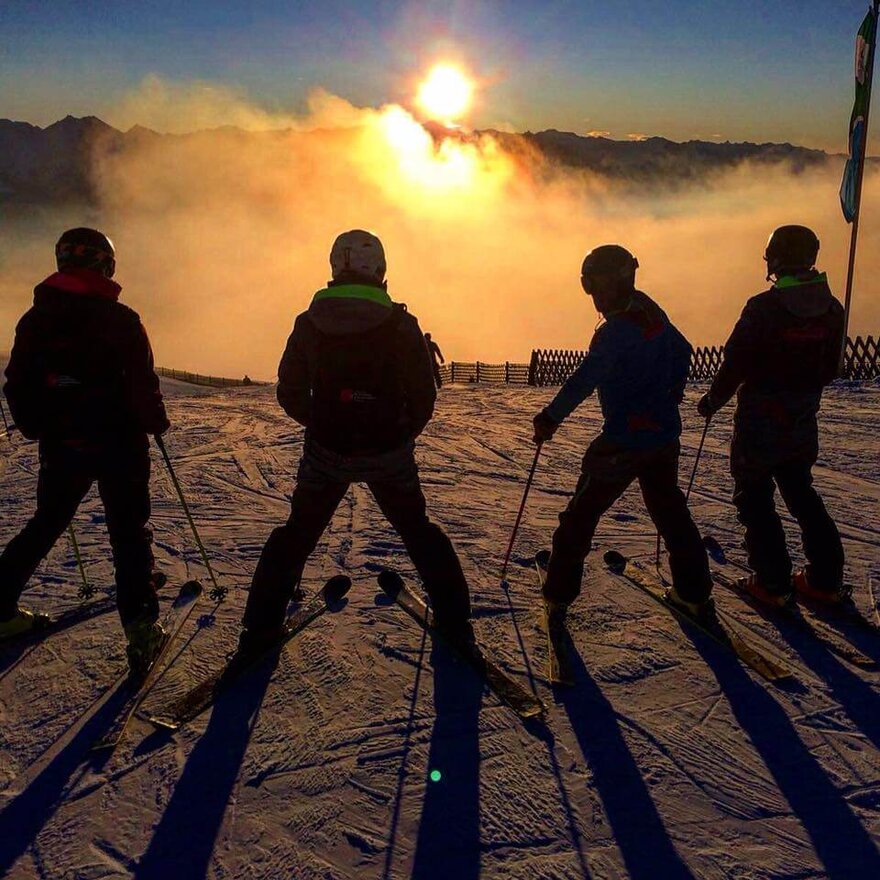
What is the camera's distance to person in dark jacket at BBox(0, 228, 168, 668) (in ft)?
9.23

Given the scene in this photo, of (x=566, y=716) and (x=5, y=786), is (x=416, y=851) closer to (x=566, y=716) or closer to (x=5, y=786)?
(x=566, y=716)

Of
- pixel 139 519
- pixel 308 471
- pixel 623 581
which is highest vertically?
pixel 308 471

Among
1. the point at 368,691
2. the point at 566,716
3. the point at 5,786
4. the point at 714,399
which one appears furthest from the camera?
the point at 714,399

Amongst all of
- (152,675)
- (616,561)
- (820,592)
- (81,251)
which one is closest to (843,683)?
(820,592)

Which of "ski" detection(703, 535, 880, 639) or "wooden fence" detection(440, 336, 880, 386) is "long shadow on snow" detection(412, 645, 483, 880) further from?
"wooden fence" detection(440, 336, 880, 386)

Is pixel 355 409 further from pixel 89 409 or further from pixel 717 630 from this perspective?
pixel 717 630

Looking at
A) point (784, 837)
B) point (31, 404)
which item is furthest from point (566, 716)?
point (31, 404)

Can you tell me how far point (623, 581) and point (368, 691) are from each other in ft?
6.85

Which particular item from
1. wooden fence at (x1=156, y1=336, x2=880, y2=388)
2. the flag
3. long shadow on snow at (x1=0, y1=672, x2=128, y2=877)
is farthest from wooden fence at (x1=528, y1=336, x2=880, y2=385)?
long shadow on snow at (x1=0, y1=672, x2=128, y2=877)

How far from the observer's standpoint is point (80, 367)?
9.40 ft

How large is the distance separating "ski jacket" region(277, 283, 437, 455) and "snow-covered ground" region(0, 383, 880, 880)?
129 centimetres

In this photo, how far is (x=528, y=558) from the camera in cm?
481

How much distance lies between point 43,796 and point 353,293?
236 centimetres

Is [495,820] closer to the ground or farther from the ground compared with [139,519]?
→ closer to the ground
